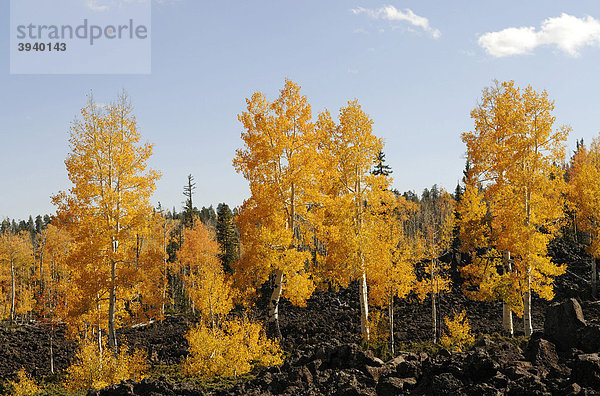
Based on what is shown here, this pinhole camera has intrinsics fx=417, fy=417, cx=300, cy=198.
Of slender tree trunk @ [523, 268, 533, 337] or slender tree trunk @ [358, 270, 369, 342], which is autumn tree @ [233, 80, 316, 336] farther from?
slender tree trunk @ [523, 268, 533, 337]

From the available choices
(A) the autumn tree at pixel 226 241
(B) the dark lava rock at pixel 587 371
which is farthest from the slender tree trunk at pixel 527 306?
(A) the autumn tree at pixel 226 241

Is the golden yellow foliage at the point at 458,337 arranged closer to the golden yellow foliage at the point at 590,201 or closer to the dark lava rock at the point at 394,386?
the dark lava rock at the point at 394,386

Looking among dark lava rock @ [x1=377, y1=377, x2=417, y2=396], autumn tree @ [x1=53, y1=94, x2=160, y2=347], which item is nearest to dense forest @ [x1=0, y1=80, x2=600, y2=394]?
autumn tree @ [x1=53, y1=94, x2=160, y2=347]

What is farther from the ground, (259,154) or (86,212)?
(259,154)

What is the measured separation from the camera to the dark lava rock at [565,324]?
12.9 meters

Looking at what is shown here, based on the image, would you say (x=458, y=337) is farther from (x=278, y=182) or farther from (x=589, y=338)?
(x=278, y=182)

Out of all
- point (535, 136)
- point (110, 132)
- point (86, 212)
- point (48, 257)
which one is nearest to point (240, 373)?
point (86, 212)

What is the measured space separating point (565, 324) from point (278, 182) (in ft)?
40.0

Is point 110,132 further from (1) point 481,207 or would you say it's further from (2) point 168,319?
(2) point 168,319

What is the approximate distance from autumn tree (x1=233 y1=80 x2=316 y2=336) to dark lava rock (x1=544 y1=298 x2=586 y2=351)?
31.7ft

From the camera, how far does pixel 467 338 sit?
62.6 ft

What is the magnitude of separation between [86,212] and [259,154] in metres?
7.74

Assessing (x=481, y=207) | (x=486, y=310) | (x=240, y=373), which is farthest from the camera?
(x=486, y=310)

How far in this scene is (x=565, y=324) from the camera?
43.7 ft
